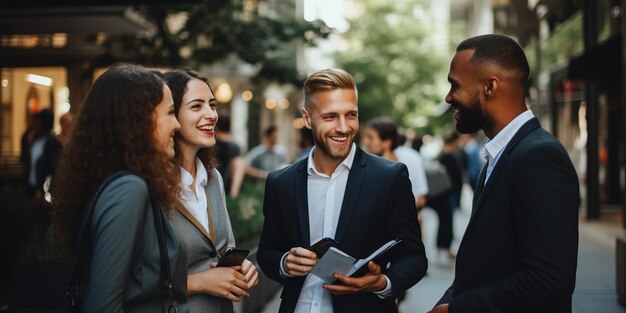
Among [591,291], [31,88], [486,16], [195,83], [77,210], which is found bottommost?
[591,291]

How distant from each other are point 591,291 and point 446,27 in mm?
38160

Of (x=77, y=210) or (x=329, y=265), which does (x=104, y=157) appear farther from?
(x=329, y=265)

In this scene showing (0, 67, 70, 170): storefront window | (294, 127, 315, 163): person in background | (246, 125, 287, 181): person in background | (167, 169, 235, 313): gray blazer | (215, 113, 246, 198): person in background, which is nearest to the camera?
(167, 169, 235, 313): gray blazer

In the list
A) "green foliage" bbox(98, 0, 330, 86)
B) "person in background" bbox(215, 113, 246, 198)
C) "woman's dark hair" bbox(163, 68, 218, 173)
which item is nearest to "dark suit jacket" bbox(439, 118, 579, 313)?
"woman's dark hair" bbox(163, 68, 218, 173)

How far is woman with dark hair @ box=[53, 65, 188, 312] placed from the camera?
235 centimetres

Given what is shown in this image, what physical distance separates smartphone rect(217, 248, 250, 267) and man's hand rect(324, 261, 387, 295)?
40 centimetres

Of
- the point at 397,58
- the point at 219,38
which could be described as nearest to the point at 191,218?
the point at 219,38

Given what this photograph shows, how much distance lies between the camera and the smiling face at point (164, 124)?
2.65 m

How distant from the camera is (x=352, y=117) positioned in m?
3.38

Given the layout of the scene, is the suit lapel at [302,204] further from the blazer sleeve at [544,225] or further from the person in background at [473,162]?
the person in background at [473,162]

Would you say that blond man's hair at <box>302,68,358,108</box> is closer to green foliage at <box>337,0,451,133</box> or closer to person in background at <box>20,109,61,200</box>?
person in background at <box>20,109,61,200</box>

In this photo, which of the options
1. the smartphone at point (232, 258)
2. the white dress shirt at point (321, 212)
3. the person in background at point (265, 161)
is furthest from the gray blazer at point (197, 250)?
the person in background at point (265, 161)

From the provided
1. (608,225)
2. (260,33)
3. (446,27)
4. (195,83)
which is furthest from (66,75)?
(446,27)

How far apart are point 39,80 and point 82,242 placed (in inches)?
582
